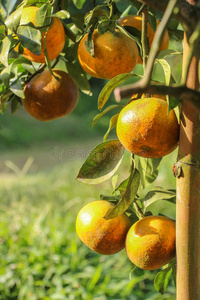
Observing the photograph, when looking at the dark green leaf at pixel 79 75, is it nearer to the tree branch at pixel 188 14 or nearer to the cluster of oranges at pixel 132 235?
the cluster of oranges at pixel 132 235

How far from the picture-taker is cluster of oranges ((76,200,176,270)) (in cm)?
47

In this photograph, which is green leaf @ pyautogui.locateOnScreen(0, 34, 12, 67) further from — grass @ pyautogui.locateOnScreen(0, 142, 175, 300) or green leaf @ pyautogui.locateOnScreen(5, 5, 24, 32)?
grass @ pyautogui.locateOnScreen(0, 142, 175, 300)

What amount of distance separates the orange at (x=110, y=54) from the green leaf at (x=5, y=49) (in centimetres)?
10

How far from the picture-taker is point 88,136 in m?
4.78

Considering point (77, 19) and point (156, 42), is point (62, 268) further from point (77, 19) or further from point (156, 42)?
point (156, 42)

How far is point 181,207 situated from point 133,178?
0.08 m

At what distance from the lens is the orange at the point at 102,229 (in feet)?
1.65

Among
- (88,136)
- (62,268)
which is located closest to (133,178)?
(62,268)

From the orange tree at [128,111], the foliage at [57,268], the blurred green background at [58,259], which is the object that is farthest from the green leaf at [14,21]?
the foliage at [57,268]

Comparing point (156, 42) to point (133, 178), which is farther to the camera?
point (133, 178)

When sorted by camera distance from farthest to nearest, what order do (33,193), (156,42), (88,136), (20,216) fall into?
(88,136) < (33,193) < (20,216) < (156,42)

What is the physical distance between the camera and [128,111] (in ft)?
1.41

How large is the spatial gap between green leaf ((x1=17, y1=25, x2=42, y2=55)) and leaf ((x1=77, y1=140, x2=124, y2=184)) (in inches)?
5.5

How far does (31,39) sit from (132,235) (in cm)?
26
